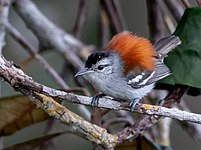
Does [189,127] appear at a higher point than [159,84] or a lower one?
lower

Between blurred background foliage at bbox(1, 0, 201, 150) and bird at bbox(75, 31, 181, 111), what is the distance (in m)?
0.79

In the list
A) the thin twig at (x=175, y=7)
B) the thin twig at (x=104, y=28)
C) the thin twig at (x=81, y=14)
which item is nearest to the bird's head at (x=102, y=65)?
the thin twig at (x=175, y=7)

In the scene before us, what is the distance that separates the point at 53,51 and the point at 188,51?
1107mm

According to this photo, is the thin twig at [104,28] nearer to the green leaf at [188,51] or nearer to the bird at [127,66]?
the bird at [127,66]

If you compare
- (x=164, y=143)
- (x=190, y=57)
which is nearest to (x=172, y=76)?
(x=190, y=57)

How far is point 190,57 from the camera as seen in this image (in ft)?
7.59

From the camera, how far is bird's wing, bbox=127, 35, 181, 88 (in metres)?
2.34

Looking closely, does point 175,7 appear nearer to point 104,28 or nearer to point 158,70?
point 158,70

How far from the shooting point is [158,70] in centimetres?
240

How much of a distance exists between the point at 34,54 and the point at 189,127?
66 cm

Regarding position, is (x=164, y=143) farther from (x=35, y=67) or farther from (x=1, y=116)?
(x=35, y=67)

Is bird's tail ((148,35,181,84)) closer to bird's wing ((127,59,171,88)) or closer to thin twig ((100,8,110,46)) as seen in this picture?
bird's wing ((127,59,171,88))

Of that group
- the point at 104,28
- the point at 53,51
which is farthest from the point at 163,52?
the point at 53,51

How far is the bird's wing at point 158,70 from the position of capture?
2342 millimetres
